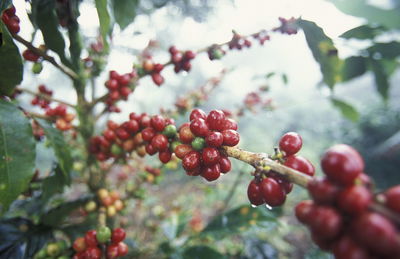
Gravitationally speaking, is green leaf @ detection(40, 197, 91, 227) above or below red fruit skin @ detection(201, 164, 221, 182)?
below

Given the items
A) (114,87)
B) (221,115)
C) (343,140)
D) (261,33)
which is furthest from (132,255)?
(343,140)

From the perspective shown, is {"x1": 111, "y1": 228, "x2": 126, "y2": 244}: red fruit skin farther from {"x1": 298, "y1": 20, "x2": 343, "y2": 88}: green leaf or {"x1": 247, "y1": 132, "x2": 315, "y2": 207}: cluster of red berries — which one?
{"x1": 298, "y1": 20, "x2": 343, "y2": 88}: green leaf

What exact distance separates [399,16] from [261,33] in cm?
57

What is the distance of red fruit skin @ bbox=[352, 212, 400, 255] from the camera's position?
Result: 458mm

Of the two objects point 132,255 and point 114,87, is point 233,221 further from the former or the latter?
point 114,87

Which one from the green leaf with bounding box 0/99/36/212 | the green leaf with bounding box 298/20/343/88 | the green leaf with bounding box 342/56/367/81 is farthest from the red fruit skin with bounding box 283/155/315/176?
the green leaf with bounding box 342/56/367/81

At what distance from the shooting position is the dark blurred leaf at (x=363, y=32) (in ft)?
4.54

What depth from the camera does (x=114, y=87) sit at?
54.9 inches

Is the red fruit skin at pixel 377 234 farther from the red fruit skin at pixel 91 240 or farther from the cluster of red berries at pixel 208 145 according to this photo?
the red fruit skin at pixel 91 240

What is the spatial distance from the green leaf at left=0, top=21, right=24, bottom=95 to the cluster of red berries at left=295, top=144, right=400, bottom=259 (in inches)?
39.2

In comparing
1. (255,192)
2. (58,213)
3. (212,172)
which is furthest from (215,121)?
(58,213)

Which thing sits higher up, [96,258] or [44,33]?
[44,33]

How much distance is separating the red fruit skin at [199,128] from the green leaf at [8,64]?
2.14 ft

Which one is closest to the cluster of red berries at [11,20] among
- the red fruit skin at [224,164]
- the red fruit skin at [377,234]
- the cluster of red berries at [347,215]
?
the red fruit skin at [224,164]
